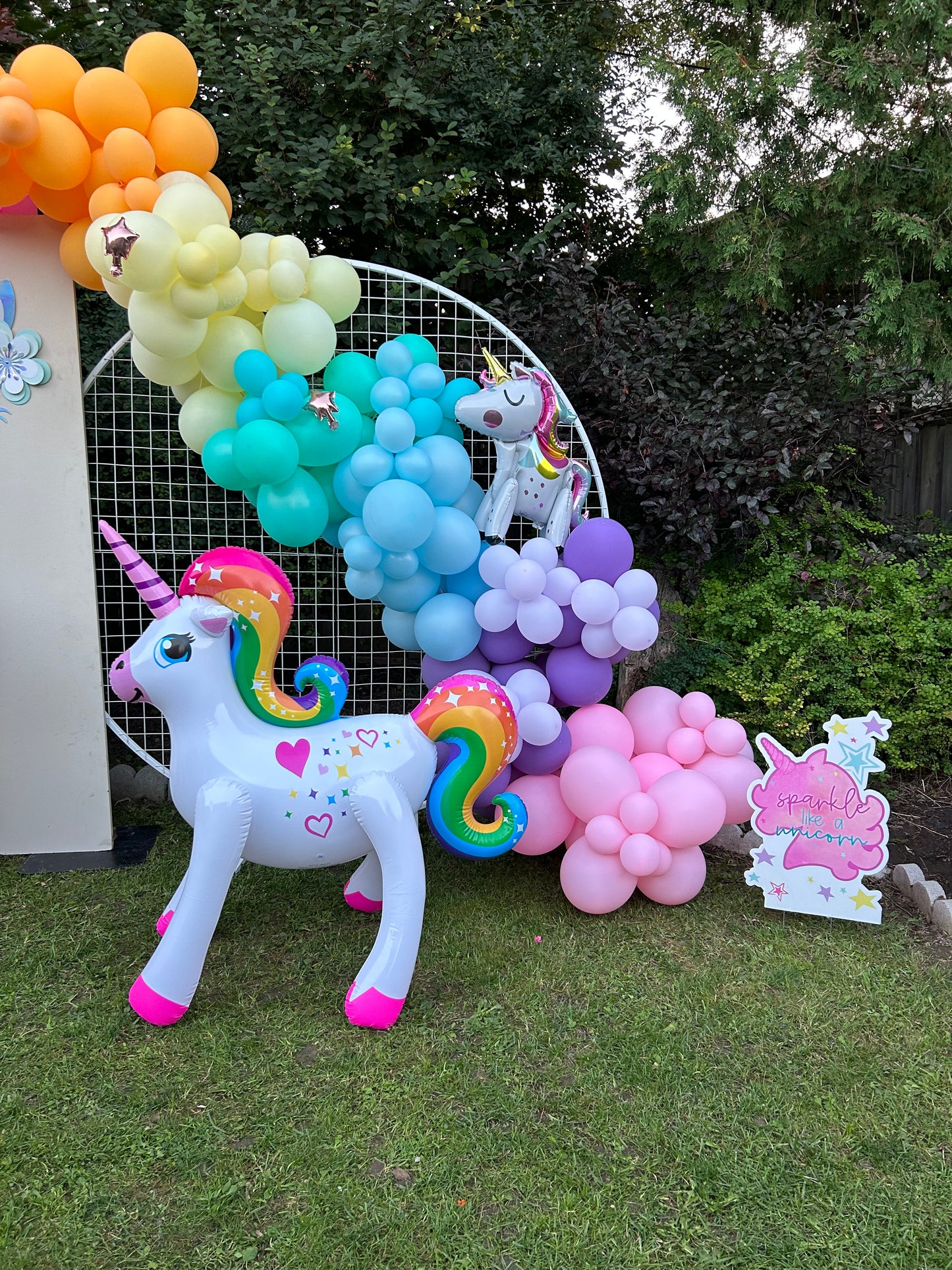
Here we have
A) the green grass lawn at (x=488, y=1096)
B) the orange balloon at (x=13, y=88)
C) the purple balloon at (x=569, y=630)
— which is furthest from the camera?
the purple balloon at (x=569, y=630)

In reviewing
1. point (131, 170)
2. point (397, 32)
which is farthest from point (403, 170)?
point (131, 170)

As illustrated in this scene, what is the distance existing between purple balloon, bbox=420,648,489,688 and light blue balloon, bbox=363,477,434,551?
54 cm

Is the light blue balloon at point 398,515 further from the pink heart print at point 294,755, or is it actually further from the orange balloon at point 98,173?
the orange balloon at point 98,173

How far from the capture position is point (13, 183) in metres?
2.96

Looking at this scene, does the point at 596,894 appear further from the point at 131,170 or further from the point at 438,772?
the point at 131,170

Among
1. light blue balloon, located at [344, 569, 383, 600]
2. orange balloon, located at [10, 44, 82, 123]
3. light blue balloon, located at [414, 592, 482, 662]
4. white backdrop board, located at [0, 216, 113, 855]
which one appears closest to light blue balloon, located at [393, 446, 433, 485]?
light blue balloon, located at [344, 569, 383, 600]

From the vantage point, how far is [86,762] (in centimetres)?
373

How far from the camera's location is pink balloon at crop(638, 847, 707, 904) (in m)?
3.17

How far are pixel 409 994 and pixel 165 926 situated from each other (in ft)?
2.96

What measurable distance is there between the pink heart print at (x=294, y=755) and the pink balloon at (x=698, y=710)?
4.82 feet

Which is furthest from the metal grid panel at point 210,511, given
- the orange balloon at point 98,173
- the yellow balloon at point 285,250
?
the orange balloon at point 98,173

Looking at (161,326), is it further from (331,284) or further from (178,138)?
(178,138)

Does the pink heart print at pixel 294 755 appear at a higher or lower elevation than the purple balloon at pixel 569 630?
lower

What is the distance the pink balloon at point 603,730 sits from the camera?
10.8 feet
